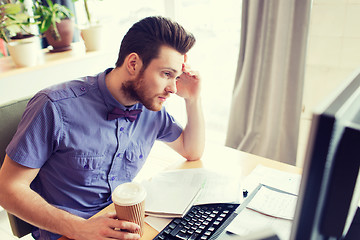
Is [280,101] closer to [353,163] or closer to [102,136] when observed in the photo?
[102,136]

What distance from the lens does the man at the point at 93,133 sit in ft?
3.43

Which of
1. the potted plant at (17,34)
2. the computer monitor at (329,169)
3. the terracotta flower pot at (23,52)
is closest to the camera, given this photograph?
the computer monitor at (329,169)

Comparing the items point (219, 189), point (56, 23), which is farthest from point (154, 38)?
point (56, 23)

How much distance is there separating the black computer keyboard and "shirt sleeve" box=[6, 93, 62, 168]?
48 centimetres

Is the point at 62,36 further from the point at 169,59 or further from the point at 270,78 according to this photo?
the point at 270,78

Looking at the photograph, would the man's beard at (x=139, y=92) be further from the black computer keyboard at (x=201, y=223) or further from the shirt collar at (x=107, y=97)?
the black computer keyboard at (x=201, y=223)

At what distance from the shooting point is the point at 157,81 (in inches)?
47.9

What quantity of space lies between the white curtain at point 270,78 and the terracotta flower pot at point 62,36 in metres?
1.15

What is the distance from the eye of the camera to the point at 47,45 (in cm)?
239

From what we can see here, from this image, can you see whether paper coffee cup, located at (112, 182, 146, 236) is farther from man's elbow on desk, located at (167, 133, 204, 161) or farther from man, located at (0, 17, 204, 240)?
man's elbow on desk, located at (167, 133, 204, 161)

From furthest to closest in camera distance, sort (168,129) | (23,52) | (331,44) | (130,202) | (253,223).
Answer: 1. (331,44)
2. (23,52)
3. (168,129)
4. (253,223)
5. (130,202)

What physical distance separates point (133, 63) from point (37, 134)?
42 centimetres

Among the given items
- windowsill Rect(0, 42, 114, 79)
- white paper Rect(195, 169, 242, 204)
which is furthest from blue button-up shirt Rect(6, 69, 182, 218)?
windowsill Rect(0, 42, 114, 79)

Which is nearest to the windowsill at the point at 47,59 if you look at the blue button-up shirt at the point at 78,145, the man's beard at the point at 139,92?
the blue button-up shirt at the point at 78,145
